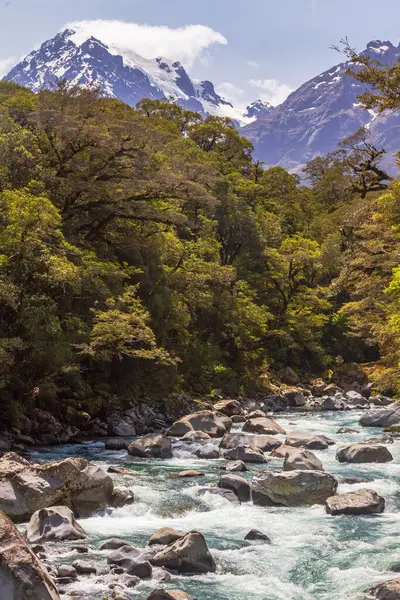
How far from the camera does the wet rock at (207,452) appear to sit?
20.4 metres

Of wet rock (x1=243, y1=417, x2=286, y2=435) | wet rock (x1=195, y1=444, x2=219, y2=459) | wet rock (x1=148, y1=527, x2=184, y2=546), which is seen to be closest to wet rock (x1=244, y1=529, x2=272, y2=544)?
wet rock (x1=148, y1=527, x2=184, y2=546)

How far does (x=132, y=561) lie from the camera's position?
9.88 metres

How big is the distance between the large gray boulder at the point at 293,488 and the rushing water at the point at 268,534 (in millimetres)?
361

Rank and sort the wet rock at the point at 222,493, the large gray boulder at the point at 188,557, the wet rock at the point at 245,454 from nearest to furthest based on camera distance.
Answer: the large gray boulder at the point at 188,557
the wet rock at the point at 222,493
the wet rock at the point at 245,454

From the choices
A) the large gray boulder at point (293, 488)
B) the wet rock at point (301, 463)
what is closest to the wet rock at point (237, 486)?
the large gray boulder at point (293, 488)

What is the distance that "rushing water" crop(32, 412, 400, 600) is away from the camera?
954 cm

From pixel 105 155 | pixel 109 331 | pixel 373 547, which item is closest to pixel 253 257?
pixel 105 155

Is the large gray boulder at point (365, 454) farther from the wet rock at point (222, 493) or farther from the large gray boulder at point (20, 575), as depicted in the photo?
the large gray boulder at point (20, 575)

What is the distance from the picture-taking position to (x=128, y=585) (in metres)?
9.23

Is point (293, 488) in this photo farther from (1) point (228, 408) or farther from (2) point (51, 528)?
(1) point (228, 408)

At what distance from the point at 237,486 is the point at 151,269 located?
1926cm

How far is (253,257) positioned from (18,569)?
4149 cm

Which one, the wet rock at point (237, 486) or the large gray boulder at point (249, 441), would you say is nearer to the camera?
the wet rock at point (237, 486)

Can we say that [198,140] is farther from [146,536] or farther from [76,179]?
[146,536]
